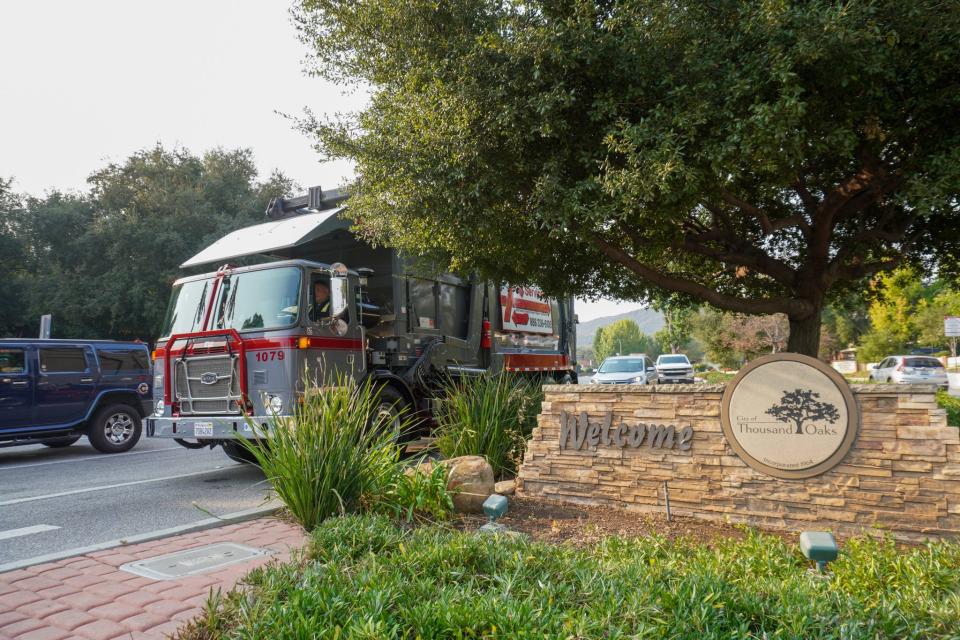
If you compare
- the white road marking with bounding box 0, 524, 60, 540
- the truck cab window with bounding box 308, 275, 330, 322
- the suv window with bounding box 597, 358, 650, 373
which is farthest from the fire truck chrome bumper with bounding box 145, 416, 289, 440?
the suv window with bounding box 597, 358, 650, 373

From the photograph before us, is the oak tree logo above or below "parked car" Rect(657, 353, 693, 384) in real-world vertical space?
above

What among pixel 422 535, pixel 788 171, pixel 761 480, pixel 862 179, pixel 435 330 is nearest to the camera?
pixel 422 535

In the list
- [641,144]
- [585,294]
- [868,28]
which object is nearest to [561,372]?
[585,294]

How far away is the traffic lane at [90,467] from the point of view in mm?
8203

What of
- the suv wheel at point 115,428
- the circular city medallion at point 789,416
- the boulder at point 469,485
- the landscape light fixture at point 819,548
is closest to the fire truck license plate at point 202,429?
the boulder at point 469,485

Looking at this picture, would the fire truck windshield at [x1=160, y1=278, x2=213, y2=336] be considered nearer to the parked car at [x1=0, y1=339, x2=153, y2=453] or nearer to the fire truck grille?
the fire truck grille

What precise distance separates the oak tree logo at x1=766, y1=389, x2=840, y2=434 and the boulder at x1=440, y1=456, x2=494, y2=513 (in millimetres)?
2288

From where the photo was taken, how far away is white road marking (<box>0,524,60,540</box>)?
18.6 feet

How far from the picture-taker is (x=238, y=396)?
303 inches

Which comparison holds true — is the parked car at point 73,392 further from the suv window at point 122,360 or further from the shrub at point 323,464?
the shrub at point 323,464

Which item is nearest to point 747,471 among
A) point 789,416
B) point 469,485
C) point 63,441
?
point 789,416

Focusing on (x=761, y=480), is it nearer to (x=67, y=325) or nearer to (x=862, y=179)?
(x=862, y=179)

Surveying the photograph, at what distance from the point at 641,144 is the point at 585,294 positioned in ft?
14.4

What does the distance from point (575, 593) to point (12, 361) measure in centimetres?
1054
